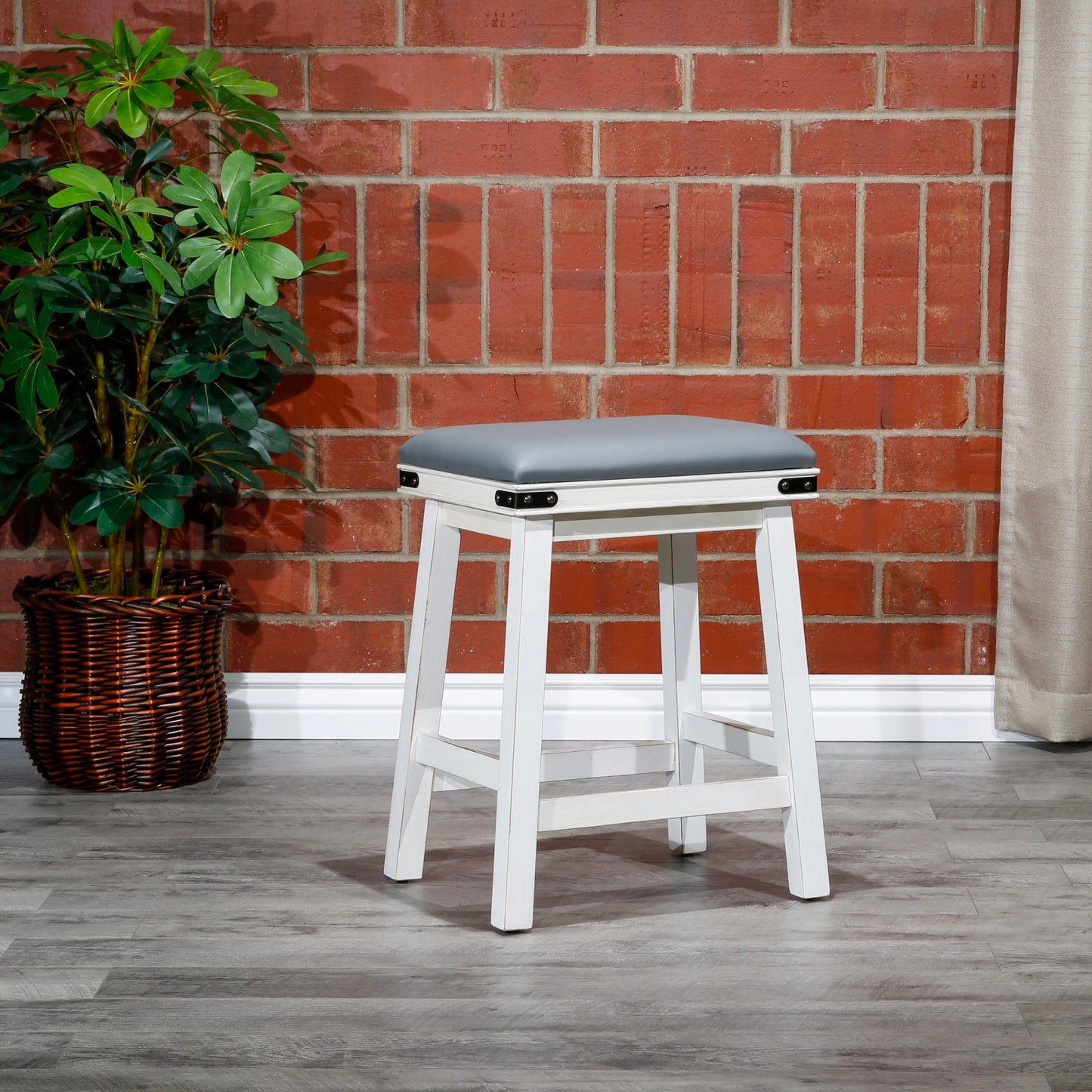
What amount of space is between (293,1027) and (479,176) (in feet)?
5.06

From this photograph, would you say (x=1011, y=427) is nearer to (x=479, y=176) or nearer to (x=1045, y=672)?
(x=1045, y=672)

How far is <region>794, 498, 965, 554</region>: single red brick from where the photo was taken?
2602mm

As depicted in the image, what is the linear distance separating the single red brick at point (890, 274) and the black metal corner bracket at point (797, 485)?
858mm

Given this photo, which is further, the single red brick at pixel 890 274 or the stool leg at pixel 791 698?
the single red brick at pixel 890 274

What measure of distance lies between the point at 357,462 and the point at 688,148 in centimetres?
78

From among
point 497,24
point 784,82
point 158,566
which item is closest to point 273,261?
point 158,566

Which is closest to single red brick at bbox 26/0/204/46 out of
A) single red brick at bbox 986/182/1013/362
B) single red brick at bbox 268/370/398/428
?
single red brick at bbox 268/370/398/428

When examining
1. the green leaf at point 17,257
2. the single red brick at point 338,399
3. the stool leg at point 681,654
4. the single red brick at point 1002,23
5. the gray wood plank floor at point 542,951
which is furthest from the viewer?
the single red brick at point 338,399

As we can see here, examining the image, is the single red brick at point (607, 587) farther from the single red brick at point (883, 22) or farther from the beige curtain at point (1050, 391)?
the single red brick at point (883, 22)

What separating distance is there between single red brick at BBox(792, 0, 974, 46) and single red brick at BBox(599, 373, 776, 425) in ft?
1.90

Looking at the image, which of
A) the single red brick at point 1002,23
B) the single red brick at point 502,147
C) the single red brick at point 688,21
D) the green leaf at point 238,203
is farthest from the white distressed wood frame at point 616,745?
the single red brick at point 1002,23

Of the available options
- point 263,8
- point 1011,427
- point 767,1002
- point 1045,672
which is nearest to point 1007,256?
point 1011,427

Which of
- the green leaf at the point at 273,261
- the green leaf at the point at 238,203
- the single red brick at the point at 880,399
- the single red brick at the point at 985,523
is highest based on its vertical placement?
the green leaf at the point at 238,203

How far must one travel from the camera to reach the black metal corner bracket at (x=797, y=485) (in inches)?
69.7
